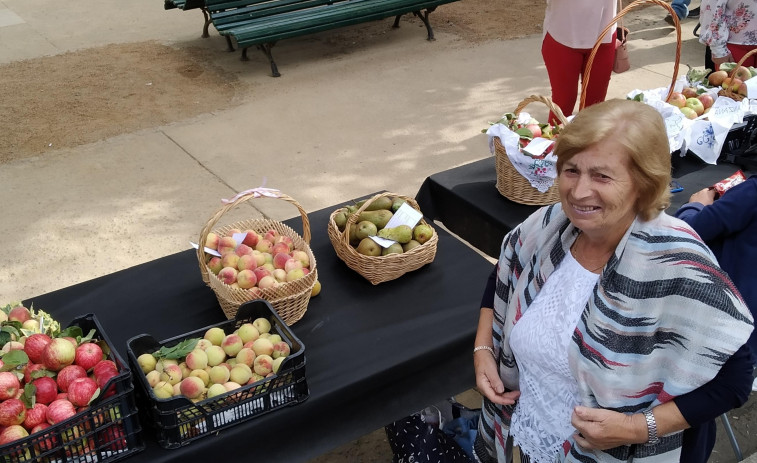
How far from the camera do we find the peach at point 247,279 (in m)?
2.62

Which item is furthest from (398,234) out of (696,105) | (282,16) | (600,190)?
(282,16)

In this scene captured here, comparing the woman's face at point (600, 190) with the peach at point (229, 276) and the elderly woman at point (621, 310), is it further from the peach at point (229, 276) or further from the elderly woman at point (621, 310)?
the peach at point (229, 276)

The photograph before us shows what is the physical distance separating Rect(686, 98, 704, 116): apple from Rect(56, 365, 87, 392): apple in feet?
11.1

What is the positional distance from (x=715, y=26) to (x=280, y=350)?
455 cm

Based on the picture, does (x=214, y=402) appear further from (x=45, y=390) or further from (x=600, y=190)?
(x=600, y=190)

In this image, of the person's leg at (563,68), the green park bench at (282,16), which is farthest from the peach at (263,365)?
the green park bench at (282,16)

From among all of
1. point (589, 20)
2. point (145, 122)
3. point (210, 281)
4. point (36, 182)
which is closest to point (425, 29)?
point (145, 122)

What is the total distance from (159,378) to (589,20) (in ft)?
11.9

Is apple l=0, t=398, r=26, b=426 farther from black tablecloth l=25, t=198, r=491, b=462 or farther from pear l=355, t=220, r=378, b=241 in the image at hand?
pear l=355, t=220, r=378, b=241

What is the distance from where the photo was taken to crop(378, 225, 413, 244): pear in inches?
115

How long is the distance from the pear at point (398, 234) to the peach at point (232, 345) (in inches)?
31.3

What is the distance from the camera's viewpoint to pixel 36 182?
18.4 ft

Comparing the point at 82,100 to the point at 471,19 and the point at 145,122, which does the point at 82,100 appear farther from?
the point at 471,19

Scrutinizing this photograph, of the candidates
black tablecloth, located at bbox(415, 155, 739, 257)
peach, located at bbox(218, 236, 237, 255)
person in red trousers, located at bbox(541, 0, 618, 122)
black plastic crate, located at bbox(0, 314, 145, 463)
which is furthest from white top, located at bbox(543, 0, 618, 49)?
black plastic crate, located at bbox(0, 314, 145, 463)
